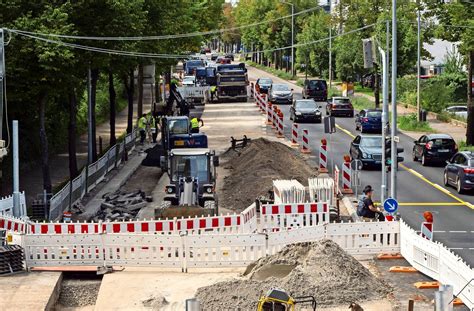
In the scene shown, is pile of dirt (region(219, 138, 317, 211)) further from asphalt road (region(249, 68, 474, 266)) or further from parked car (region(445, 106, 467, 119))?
parked car (region(445, 106, 467, 119))

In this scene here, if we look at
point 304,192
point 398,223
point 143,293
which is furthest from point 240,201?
point 143,293

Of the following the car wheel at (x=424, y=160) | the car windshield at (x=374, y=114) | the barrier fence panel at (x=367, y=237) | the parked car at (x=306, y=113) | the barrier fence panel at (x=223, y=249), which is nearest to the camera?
the barrier fence panel at (x=223, y=249)

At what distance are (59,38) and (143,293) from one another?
1347 centimetres

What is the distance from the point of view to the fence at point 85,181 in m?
30.3

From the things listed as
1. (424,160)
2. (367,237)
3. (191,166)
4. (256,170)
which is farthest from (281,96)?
(367,237)

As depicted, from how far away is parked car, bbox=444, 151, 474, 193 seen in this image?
114 feet

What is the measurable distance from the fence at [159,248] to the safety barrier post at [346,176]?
11.4 metres

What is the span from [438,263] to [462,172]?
15.3m

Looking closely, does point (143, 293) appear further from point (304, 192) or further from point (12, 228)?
point (304, 192)

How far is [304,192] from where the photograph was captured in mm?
29312

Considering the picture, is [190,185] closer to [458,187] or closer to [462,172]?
[462,172]

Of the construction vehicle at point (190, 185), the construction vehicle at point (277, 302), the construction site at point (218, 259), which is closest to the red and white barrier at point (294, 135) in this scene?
the construction vehicle at point (190, 185)

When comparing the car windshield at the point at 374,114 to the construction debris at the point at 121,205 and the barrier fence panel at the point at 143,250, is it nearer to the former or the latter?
the construction debris at the point at 121,205

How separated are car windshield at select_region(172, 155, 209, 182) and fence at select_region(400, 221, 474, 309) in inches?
384
